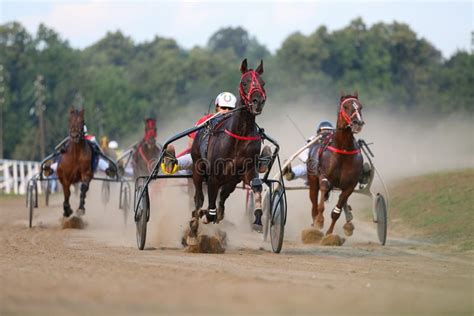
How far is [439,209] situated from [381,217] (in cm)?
463

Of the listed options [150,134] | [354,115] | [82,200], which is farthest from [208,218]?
[150,134]

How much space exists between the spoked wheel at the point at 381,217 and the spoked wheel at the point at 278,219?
3173 millimetres

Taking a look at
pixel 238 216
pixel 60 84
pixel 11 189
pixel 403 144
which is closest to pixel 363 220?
pixel 238 216

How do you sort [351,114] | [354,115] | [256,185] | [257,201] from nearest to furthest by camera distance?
1. [256,185]
2. [257,201]
3. [354,115]
4. [351,114]

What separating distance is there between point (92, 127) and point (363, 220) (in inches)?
1985

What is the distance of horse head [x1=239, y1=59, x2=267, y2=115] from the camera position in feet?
A: 39.3

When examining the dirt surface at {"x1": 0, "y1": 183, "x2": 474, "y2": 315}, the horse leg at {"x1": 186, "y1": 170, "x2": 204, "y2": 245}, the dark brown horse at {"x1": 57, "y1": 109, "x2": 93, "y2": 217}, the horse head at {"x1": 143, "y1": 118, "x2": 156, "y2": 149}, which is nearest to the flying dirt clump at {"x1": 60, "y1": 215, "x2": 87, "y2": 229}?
the dark brown horse at {"x1": 57, "y1": 109, "x2": 93, "y2": 217}

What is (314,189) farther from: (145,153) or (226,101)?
(145,153)

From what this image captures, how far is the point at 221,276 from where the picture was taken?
9.58m

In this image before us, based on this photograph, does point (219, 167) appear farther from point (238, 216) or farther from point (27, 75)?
point (27, 75)

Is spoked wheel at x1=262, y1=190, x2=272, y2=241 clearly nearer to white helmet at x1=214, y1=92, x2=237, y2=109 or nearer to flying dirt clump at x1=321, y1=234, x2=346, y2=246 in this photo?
flying dirt clump at x1=321, y1=234, x2=346, y2=246

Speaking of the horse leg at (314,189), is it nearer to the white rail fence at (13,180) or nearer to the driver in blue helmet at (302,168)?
the driver in blue helmet at (302,168)

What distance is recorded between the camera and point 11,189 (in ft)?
128

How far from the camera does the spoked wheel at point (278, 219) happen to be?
1300 cm
